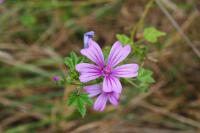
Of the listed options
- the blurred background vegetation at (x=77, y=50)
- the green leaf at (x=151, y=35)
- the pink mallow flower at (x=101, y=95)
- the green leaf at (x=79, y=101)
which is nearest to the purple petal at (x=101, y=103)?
the pink mallow flower at (x=101, y=95)

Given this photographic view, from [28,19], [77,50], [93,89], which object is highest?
[28,19]

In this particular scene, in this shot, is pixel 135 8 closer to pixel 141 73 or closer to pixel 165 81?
pixel 165 81

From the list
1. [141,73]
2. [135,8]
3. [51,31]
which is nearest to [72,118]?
[51,31]

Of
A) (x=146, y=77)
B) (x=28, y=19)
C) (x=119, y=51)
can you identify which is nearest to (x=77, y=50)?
(x=28, y=19)

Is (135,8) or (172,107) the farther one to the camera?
(135,8)

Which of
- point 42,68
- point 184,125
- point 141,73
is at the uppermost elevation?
point 42,68

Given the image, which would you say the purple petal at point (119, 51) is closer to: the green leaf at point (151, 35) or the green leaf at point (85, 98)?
the green leaf at point (85, 98)

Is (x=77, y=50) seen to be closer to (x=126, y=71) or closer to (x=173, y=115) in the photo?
(x=173, y=115)
